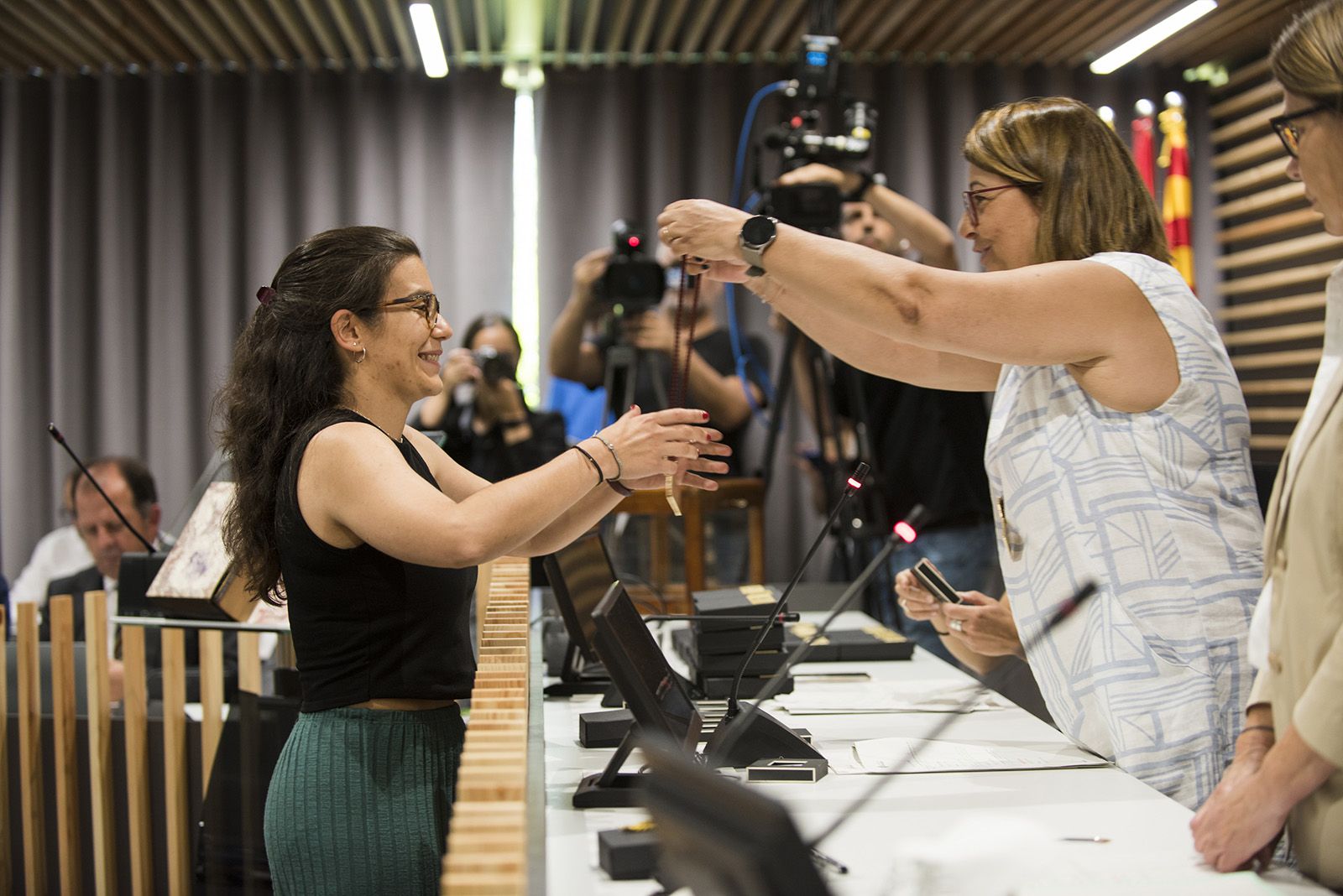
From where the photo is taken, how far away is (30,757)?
2645 mm

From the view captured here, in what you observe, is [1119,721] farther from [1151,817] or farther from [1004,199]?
[1004,199]

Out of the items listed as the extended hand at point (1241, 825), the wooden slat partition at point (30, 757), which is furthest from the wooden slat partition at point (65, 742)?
the extended hand at point (1241, 825)

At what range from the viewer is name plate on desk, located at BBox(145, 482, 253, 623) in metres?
2.32

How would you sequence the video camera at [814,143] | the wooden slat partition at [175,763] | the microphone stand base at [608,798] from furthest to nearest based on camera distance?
1. the video camera at [814,143]
2. the wooden slat partition at [175,763]
3. the microphone stand base at [608,798]

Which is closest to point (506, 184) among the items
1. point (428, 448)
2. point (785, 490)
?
point (785, 490)

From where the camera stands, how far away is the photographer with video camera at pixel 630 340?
364cm

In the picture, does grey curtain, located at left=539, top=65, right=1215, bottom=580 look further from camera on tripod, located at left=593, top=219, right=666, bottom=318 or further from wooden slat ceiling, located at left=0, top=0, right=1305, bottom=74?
camera on tripod, located at left=593, top=219, right=666, bottom=318

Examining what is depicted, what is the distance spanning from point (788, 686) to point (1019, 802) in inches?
30.2

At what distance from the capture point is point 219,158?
17.5 feet

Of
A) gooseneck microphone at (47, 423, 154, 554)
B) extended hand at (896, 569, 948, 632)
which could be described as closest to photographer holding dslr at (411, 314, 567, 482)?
gooseneck microphone at (47, 423, 154, 554)

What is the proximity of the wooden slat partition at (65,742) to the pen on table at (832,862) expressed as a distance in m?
1.99

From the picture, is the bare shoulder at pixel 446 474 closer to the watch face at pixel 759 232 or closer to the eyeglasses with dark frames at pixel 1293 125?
the watch face at pixel 759 232

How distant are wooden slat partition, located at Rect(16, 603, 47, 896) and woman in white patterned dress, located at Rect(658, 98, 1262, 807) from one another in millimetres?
1940

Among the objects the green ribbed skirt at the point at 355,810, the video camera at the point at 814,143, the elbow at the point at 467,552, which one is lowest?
the green ribbed skirt at the point at 355,810
